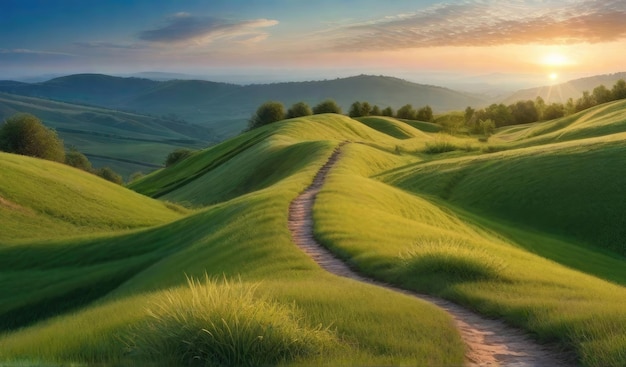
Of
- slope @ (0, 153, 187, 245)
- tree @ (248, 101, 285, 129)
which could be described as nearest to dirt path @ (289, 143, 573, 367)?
slope @ (0, 153, 187, 245)

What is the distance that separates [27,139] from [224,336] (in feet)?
339

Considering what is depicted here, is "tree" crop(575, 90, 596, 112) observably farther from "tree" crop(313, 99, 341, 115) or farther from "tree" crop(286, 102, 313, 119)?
"tree" crop(286, 102, 313, 119)

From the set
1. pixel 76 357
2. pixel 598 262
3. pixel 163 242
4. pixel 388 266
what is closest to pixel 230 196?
pixel 163 242

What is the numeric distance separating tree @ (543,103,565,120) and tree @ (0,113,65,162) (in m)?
142

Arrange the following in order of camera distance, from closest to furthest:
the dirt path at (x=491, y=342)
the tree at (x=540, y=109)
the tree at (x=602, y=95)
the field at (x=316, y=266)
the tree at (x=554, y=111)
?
the field at (x=316, y=266), the dirt path at (x=491, y=342), the tree at (x=602, y=95), the tree at (x=554, y=111), the tree at (x=540, y=109)

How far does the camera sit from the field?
8391 millimetres

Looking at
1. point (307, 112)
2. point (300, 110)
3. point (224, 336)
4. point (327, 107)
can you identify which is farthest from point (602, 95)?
point (224, 336)

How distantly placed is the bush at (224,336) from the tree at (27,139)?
101 meters

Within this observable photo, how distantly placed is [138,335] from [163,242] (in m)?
25.7

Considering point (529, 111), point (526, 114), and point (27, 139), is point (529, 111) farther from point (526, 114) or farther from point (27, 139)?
point (27, 139)

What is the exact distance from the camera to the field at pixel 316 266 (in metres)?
8.39

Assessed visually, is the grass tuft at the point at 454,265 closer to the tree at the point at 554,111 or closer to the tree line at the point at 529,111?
the tree line at the point at 529,111

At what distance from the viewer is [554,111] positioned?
167500 mm

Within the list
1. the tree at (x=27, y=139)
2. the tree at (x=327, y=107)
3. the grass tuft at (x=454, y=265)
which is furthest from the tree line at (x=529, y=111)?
the grass tuft at (x=454, y=265)
